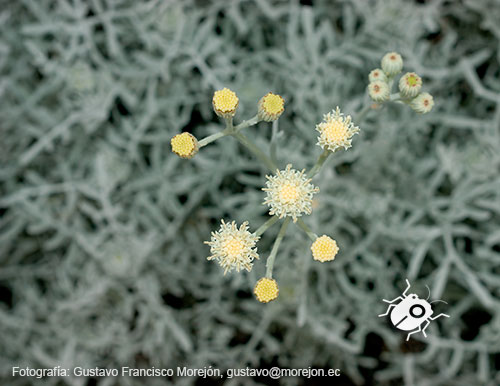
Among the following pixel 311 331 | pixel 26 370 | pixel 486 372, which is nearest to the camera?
pixel 486 372

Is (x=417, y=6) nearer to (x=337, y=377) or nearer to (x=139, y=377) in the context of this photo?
(x=337, y=377)

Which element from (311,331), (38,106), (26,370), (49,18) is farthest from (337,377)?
(49,18)

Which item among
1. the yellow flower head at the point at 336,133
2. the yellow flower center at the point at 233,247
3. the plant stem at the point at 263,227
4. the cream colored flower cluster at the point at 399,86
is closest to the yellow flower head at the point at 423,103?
the cream colored flower cluster at the point at 399,86

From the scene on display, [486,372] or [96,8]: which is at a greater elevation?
[96,8]

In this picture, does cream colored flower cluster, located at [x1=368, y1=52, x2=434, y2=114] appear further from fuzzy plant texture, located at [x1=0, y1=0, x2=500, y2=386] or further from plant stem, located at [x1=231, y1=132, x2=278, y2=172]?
fuzzy plant texture, located at [x1=0, y1=0, x2=500, y2=386]

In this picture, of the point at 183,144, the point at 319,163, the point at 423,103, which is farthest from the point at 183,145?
the point at 423,103

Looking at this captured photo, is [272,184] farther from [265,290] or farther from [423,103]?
[423,103]

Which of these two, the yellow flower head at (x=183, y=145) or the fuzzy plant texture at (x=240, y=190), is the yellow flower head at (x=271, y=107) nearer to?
the yellow flower head at (x=183, y=145)
